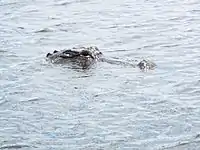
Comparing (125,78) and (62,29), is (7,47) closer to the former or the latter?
(62,29)

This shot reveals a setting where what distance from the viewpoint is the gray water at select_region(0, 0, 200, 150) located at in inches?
334

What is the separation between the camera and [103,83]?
10898mm

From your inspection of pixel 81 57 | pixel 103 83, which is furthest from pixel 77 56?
pixel 103 83

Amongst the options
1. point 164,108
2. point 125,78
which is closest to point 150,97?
point 164,108

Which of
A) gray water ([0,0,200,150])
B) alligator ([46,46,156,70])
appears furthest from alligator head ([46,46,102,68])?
gray water ([0,0,200,150])

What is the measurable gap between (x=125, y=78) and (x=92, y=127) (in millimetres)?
2484

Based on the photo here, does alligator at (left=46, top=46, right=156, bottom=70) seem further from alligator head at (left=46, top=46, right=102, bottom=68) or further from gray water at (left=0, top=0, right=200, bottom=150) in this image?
gray water at (left=0, top=0, right=200, bottom=150)

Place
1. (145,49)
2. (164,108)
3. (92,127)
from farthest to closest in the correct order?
(145,49)
(164,108)
(92,127)

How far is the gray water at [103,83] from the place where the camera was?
849 cm

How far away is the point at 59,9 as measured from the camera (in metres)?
18.3

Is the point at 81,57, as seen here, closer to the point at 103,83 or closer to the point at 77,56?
the point at 77,56

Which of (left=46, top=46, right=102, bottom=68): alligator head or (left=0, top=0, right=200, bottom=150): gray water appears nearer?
(left=0, top=0, right=200, bottom=150): gray water

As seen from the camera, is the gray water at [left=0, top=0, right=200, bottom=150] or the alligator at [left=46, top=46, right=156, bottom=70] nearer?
the gray water at [left=0, top=0, right=200, bottom=150]

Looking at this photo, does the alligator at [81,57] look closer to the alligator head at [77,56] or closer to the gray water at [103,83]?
the alligator head at [77,56]
